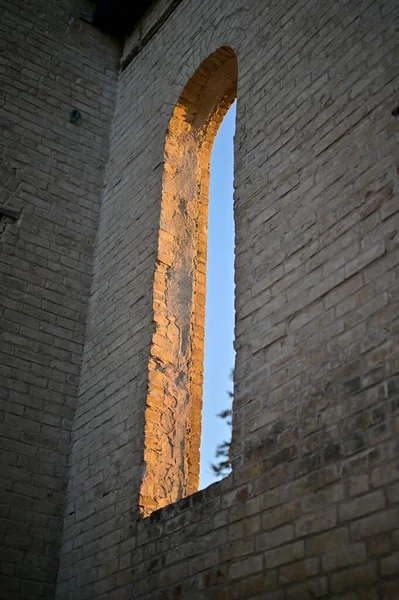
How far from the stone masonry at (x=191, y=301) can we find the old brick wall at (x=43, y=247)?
0.02 metres

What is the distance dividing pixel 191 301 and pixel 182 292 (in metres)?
0.10

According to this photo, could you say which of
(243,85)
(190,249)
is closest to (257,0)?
(243,85)

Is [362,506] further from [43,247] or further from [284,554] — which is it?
[43,247]

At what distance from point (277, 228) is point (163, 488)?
187 centimetres

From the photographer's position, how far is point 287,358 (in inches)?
175

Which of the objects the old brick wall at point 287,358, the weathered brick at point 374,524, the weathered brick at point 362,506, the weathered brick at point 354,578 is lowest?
the weathered brick at point 354,578

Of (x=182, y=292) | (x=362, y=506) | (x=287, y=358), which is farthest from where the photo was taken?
(x=182, y=292)

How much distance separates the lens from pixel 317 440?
13.1 feet

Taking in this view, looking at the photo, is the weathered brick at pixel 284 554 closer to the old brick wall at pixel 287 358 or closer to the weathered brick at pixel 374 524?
the old brick wall at pixel 287 358

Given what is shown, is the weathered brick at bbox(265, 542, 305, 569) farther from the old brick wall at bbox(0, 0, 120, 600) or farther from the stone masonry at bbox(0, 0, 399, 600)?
the old brick wall at bbox(0, 0, 120, 600)

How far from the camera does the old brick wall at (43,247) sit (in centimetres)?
588

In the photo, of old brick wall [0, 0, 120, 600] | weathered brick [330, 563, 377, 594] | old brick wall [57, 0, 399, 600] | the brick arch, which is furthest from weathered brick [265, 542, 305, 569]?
old brick wall [0, 0, 120, 600]

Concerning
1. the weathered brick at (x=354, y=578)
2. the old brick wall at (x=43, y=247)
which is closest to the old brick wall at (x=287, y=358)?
the weathered brick at (x=354, y=578)

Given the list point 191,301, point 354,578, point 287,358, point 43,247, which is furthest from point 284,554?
point 43,247
